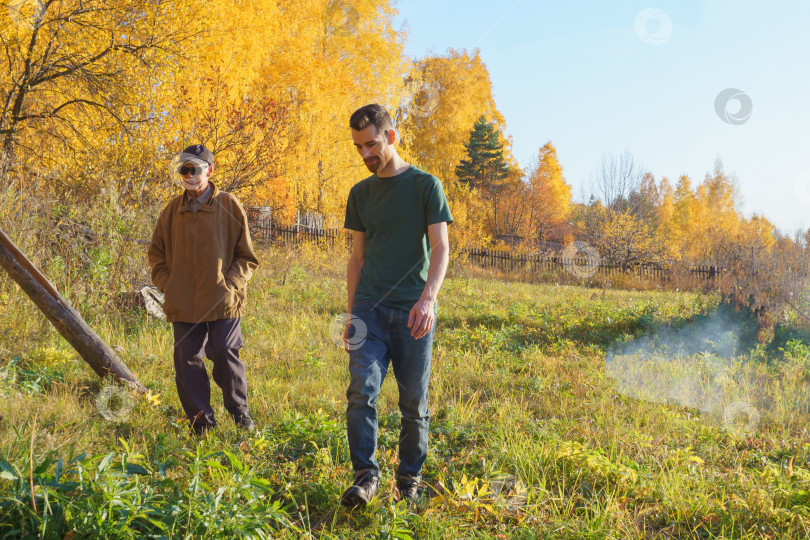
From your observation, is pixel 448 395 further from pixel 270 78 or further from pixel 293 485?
pixel 270 78

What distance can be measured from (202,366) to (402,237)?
1828 mm

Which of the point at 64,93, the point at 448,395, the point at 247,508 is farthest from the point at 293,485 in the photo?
the point at 64,93

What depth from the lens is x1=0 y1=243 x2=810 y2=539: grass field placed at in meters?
2.18

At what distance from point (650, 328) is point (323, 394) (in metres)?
5.63

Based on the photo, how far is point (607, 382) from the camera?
213 inches

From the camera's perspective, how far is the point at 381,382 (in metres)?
2.66

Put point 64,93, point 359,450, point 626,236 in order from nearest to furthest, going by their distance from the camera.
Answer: point 359,450 < point 64,93 < point 626,236

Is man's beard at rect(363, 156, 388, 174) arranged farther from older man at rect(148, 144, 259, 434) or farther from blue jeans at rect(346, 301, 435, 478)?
older man at rect(148, 144, 259, 434)

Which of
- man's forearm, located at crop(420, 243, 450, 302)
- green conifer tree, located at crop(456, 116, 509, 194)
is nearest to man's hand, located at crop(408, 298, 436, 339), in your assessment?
man's forearm, located at crop(420, 243, 450, 302)

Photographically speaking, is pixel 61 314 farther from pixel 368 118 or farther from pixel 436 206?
pixel 436 206

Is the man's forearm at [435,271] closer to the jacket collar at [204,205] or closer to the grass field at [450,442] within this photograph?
the grass field at [450,442]

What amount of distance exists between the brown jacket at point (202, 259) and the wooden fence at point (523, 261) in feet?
40.2

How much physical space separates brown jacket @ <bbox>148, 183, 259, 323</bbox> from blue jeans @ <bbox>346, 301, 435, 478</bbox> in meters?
1.18

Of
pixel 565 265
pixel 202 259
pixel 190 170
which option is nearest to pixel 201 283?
pixel 202 259
